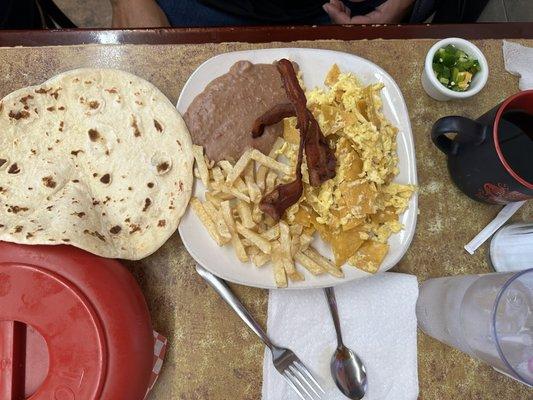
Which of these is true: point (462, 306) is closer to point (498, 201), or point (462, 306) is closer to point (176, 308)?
point (498, 201)

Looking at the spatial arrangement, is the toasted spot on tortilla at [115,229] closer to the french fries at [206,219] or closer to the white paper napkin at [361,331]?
the french fries at [206,219]

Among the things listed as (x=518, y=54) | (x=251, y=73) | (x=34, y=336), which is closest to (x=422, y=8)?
(x=518, y=54)

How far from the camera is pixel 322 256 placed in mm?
1215

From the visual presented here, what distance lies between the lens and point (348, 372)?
119 centimetres

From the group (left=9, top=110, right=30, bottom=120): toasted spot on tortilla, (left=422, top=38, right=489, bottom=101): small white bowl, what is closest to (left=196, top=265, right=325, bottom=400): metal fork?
(left=9, top=110, right=30, bottom=120): toasted spot on tortilla

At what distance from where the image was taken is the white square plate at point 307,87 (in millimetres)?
1193

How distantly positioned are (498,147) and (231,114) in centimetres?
63

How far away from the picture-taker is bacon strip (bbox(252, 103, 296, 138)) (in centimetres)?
119

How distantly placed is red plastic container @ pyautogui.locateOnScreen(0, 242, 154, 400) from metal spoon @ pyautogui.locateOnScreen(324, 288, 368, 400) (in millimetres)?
461

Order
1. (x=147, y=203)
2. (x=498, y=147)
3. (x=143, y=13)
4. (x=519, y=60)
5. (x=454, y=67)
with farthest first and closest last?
(x=143, y=13), (x=519, y=60), (x=454, y=67), (x=147, y=203), (x=498, y=147)

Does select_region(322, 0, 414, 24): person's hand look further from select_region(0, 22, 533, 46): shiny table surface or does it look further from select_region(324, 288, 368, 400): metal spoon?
select_region(324, 288, 368, 400): metal spoon

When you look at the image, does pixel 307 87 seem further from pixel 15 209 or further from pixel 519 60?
pixel 15 209

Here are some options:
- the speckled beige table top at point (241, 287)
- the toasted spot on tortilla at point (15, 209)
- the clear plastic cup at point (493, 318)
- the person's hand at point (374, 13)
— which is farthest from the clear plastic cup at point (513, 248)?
the toasted spot on tortilla at point (15, 209)

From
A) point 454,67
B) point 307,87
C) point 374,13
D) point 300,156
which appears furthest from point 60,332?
point 374,13
